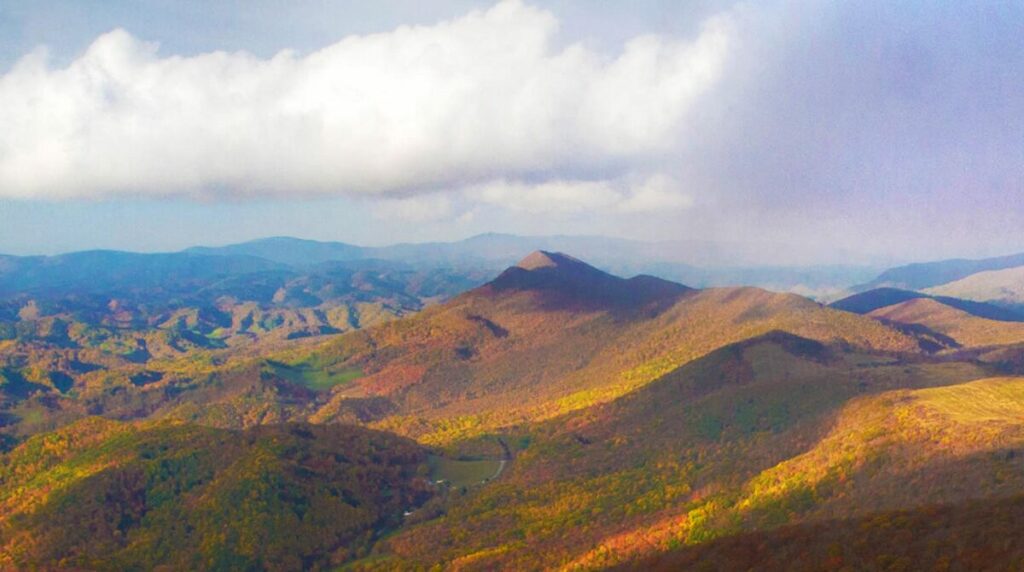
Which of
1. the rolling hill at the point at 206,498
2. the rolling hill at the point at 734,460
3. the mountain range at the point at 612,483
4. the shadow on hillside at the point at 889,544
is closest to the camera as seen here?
the shadow on hillside at the point at 889,544

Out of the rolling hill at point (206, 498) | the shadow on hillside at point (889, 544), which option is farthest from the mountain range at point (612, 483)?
the rolling hill at point (206, 498)

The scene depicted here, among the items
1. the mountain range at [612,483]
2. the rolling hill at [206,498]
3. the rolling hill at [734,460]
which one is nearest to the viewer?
the mountain range at [612,483]

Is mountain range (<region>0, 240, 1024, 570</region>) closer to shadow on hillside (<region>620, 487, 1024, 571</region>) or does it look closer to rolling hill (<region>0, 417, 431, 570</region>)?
shadow on hillside (<region>620, 487, 1024, 571</region>)

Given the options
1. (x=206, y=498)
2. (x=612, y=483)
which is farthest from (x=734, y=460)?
(x=206, y=498)

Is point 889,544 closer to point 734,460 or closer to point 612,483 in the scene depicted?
point 734,460

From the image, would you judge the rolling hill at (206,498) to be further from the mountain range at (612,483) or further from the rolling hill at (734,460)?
the rolling hill at (734,460)

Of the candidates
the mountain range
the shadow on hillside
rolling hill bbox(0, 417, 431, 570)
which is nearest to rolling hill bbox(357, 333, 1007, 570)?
the mountain range

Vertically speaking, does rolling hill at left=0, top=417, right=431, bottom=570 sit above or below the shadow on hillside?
below

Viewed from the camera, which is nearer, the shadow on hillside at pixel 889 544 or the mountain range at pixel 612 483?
the shadow on hillside at pixel 889 544

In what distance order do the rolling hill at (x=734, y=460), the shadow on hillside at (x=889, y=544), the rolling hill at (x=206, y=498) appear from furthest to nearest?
the rolling hill at (x=206, y=498)
the rolling hill at (x=734, y=460)
the shadow on hillside at (x=889, y=544)

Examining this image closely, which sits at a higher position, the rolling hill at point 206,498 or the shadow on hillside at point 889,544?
the shadow on hillside at point 889,544

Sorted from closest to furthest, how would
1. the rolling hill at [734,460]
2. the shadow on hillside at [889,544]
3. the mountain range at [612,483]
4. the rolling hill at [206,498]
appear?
the shadow on hillside at [889,544] < the mountain range at [612,483] < the rolling hill at [734,460] < the rolling hill at [206,498]
